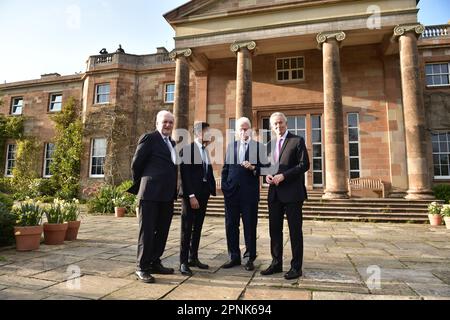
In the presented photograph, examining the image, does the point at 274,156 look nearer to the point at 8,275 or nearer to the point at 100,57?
the point at 8,275

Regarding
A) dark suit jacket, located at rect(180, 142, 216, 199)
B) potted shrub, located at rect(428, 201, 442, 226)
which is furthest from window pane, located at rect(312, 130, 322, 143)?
dark suit jacket, located at rect(180, 142, 216, 199)

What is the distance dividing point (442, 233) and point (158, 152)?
23.9ft

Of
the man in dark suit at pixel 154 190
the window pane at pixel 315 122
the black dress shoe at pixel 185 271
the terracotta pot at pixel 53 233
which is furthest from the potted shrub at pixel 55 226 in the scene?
the window pane at pixel 315 122

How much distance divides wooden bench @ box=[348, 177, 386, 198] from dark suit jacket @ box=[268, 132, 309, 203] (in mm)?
9383

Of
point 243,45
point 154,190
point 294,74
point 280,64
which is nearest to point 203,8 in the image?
point 243,45

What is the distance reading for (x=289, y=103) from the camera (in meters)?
13.4

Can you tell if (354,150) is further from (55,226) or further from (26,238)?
(26,238)

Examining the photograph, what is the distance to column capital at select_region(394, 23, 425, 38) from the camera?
408 inches

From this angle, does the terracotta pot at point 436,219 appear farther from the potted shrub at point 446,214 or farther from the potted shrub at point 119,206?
the potted shrub at point 119,206

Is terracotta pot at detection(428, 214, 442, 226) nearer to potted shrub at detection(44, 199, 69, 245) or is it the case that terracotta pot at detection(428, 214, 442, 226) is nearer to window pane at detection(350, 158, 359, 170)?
window pane at detection(350, 158, 359, 170)

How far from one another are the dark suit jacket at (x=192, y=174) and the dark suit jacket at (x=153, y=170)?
0.17 metres

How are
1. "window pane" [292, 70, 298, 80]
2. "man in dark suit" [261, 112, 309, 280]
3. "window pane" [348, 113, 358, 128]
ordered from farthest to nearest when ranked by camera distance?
"window pane" [292, 70, 298, 80], "window pane" [348, 113, 358, 128], "man in dark suit" [261, 112, 309, 280]

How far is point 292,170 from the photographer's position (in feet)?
11.3
